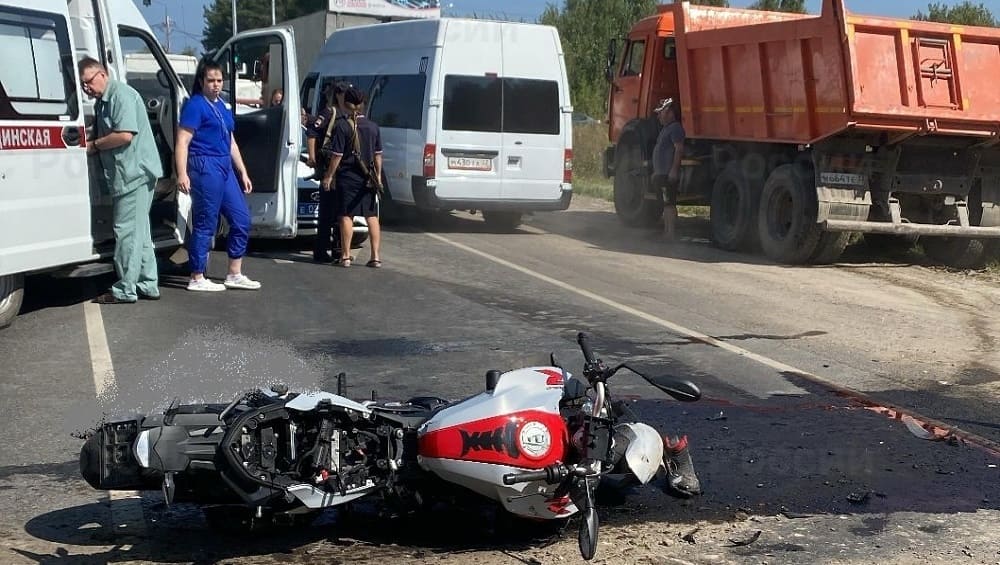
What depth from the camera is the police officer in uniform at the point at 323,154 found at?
11820 millimetres

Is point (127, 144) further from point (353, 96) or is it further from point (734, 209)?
point (734, 209)

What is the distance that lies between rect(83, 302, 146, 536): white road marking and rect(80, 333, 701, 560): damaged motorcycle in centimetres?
48

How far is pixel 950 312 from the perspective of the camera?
10.5 meters

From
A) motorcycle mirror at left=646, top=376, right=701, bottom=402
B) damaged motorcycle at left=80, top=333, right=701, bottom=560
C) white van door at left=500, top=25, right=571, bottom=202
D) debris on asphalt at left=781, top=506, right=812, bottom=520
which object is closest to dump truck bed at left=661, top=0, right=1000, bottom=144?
white van door at left=500, top=25, right=571, bottom=202

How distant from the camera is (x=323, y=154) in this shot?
11883 mm

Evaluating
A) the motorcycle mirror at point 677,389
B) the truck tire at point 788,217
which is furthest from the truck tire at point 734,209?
the motorcycle mirror at point 677,389

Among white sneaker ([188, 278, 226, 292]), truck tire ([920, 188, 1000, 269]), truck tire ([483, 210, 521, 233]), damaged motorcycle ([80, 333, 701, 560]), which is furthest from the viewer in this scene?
truck tire ([483, 210, 521, 233])

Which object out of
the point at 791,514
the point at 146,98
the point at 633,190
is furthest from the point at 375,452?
the point at 633,190

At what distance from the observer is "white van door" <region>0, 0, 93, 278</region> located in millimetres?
8102

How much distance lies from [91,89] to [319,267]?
11.1 feet

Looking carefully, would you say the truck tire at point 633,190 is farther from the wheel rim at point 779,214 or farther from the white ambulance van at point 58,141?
the white ambulance van at point 58,141

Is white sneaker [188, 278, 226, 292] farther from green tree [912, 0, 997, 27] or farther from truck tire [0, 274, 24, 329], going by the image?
green tree [912, 0, 997, 27]

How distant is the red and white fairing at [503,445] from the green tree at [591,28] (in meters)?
40.0

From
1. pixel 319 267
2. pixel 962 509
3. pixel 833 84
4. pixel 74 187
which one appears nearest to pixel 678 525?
pixel 962 509
